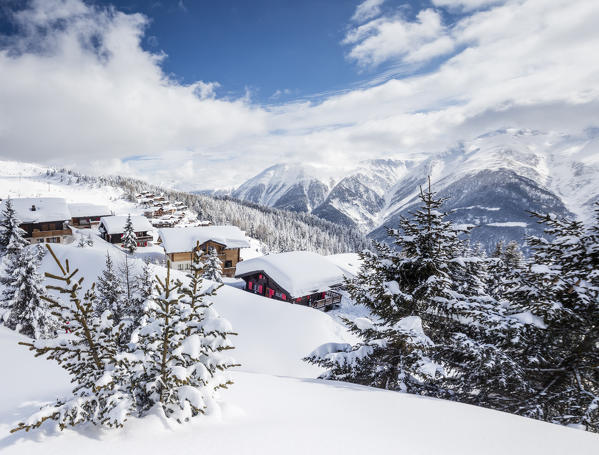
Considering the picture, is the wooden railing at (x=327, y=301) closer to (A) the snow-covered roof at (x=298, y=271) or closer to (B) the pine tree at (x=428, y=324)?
(A) the snow-covered roof at (x=298, y=271)

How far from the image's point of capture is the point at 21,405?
5309mm

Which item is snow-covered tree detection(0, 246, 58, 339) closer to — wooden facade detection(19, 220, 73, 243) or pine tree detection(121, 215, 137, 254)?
pine tree detection(121, 215, 137, 254)

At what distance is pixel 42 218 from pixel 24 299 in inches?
1511

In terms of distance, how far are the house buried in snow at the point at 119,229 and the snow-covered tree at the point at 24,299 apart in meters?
41.1

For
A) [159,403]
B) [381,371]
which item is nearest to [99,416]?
[159,403]

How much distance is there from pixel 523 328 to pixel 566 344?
5.51 feet

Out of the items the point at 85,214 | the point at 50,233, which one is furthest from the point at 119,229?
the point at 85,214

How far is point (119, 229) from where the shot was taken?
58969mm

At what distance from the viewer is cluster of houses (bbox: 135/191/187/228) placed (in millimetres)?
95012

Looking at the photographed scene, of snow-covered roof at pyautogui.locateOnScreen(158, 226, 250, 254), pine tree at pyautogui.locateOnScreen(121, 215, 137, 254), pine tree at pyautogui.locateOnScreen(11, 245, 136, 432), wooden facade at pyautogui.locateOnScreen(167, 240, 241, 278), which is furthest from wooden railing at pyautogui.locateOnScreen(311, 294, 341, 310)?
pine tree at pyautogui.locateOnScreen(121, 215, 137, 254)

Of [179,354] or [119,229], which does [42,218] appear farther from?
[179,354]

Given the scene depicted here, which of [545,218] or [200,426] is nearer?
[200,426]

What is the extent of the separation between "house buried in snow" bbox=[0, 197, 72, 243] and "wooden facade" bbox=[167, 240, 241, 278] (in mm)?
20615

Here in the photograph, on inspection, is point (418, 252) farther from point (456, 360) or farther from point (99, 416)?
point (99, 416)
